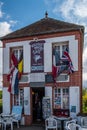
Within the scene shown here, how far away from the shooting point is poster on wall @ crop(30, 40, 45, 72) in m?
22.1

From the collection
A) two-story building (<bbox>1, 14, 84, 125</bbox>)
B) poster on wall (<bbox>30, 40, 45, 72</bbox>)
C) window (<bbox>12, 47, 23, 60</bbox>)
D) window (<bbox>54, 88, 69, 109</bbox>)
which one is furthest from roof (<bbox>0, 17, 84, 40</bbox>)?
window (<bbox>54, 88, 69, 109</bbox>)

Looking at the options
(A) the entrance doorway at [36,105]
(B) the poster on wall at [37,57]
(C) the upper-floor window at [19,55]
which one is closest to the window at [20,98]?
(A) the entrance doorway at [36,105]

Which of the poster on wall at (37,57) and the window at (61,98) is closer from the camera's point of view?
the window at (61,98)

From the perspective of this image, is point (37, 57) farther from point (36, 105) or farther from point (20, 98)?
point (36, 105)

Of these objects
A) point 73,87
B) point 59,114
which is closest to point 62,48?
point 73,87

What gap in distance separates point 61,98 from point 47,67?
2387 millimetres

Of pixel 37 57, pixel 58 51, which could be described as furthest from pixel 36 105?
pixel 58 51

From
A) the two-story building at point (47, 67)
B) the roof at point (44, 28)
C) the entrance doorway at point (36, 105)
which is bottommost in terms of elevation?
the entrance doorway at point (36, 105)

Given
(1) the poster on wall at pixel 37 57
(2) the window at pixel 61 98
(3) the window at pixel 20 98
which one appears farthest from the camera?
(3) the window at pixel 20 98

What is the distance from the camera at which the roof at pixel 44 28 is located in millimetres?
21595

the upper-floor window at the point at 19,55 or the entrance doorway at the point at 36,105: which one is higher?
the upper-floor window at the point at 19,55

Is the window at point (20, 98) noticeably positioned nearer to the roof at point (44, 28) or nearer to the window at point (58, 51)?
the window at point (58, 51)

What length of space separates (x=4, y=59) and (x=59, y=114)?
6.14 meters

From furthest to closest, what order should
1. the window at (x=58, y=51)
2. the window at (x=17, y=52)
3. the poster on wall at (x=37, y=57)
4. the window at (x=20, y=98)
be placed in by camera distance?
the window at (x=17, y=52)
the window at (x=20, y=98)
the poster on wall at (x=37, y=57)
the window at (x=58, y=51)
